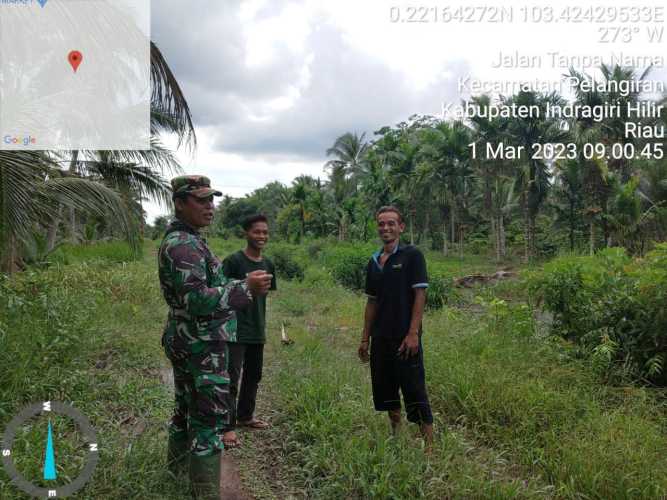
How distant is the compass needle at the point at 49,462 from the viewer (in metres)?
2.45

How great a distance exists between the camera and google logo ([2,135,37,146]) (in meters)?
4.37

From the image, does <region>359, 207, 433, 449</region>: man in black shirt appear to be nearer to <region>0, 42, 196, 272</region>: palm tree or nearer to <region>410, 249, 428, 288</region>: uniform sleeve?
<region>410, 249, 428, 288</region>: uniform sleeve

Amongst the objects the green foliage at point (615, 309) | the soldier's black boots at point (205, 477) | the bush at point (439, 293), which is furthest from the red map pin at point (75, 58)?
the bush at point (439, 293)

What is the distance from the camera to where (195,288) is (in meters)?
2.23

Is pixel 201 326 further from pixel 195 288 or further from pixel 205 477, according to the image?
pixel 205 477

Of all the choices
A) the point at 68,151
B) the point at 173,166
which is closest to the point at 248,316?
the point at 68,151

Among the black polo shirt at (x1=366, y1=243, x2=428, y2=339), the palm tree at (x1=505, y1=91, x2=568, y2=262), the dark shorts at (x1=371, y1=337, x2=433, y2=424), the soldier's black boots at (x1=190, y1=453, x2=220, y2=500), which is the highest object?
the palm tree at (x1=505, y1=91, x2=568, y2=262)

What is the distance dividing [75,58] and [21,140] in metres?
1.37

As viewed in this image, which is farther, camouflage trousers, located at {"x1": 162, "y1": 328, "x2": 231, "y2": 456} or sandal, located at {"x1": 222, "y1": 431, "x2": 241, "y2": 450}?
sandal, located at {"x1": 222, "y1": 431, "x2": 241, "y2": 450}

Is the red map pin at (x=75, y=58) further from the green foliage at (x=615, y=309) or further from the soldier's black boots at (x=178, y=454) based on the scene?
the green foliage at (x=615, y=309)

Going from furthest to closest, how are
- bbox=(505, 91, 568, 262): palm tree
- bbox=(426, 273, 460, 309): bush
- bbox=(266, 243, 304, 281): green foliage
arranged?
bbox=(505, 91, 568, 262): palm tree, bbox=(266, 243, 304, 281): green foliage, bbox=(426, 273, 460, 309): bush

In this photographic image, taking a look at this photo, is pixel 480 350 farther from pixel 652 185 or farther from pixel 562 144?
pixel 562 144

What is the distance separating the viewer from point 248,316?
334 centimetres

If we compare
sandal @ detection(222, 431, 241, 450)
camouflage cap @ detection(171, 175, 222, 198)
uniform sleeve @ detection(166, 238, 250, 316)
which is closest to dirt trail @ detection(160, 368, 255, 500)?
sandal @ detection(222, 431, 241, 450)
